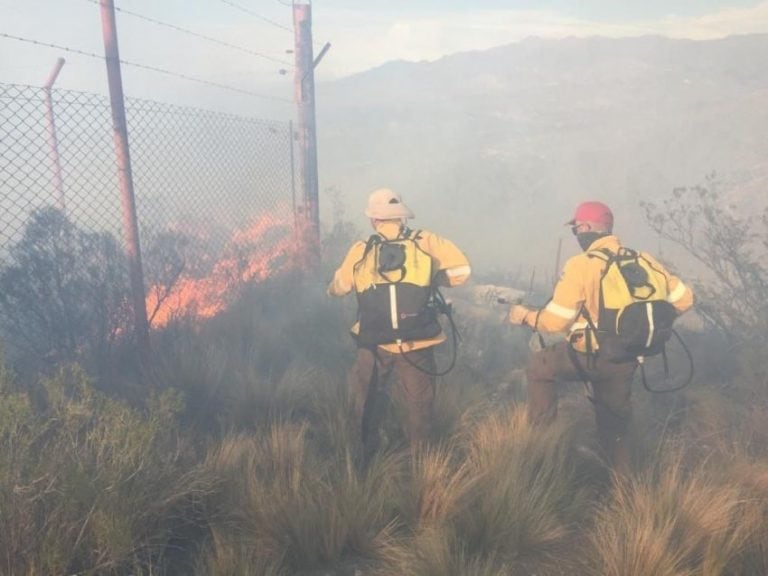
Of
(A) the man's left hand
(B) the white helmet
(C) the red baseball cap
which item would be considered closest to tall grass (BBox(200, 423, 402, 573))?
(A) the man's left hand

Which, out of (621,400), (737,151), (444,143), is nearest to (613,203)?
(737,151)

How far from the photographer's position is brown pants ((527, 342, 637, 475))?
171 inches

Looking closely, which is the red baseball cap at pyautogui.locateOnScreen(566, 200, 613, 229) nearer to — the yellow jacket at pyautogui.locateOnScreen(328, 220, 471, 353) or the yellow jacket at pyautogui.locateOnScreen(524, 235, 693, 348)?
the yellow jacket at pyautogui.locateOnScreen(524, 235, 693, 348)

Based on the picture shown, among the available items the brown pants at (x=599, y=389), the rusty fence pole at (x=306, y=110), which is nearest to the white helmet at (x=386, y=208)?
the brown pants at (x=599, y=389)

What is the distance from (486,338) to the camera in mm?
7414

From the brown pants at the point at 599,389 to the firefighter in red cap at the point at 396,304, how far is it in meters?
0.83

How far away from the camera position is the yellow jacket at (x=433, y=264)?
4348 mm

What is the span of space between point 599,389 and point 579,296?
79 centimetres

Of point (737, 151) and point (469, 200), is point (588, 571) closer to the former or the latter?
point (469, 200)

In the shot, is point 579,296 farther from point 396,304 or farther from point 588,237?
point 396,304

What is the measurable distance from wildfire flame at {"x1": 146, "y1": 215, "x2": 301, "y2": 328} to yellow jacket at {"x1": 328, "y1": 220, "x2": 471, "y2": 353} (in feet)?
7.64

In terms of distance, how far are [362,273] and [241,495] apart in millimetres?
1694

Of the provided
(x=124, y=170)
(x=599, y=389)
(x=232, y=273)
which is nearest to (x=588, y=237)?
(x=599, y=389)

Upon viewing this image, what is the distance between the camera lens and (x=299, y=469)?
3461mm
